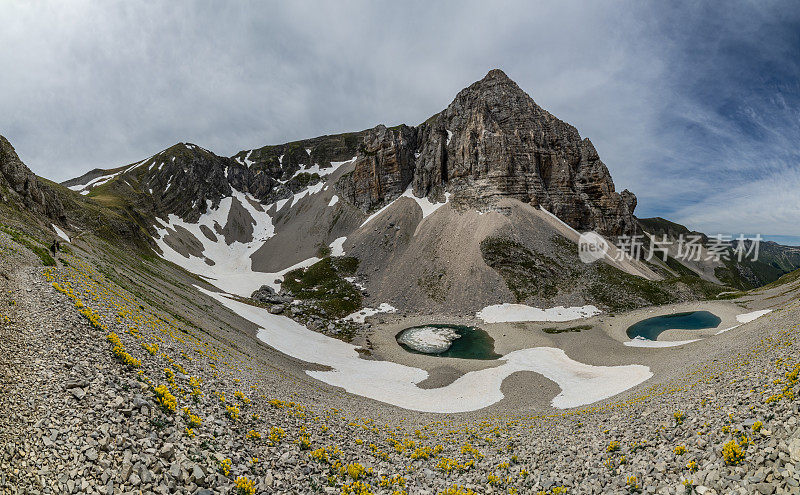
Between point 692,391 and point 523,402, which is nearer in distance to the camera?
point 692,391

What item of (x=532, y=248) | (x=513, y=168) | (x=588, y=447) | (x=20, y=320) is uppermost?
(x=513, y=168)

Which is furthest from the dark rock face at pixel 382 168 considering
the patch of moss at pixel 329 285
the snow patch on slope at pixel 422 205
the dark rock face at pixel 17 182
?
the dark rock face at pixel 17 182

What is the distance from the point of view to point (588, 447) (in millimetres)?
13180

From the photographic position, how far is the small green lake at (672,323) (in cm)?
5612

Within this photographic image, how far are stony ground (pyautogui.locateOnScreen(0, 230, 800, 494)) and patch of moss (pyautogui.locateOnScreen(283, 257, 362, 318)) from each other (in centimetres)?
5884

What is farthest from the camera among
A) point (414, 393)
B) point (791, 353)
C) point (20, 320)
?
point (414, 393)

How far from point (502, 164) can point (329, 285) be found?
69.2 meters

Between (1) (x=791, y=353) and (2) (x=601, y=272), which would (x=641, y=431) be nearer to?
(1) (x=791, y=353)

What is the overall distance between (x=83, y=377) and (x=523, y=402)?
102ft

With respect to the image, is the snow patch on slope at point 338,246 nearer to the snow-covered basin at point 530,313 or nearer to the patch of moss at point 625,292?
the snow-covered basin at point 530,313

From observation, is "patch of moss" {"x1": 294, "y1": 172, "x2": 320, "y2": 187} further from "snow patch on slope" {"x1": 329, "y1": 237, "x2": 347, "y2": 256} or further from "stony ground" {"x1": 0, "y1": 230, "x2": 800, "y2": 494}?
"stony ground" {"x1": 0, "y1": 230, "x2": 800, "y2": 494}

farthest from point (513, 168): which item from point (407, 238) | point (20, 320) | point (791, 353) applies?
point (20, 320)

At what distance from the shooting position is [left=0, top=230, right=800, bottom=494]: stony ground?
7863 mm

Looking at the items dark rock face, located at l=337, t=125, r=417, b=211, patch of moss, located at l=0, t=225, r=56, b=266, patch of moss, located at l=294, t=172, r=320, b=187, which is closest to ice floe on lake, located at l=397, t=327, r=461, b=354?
patch of moss, located at l=0, t=225, r=56, b=266
